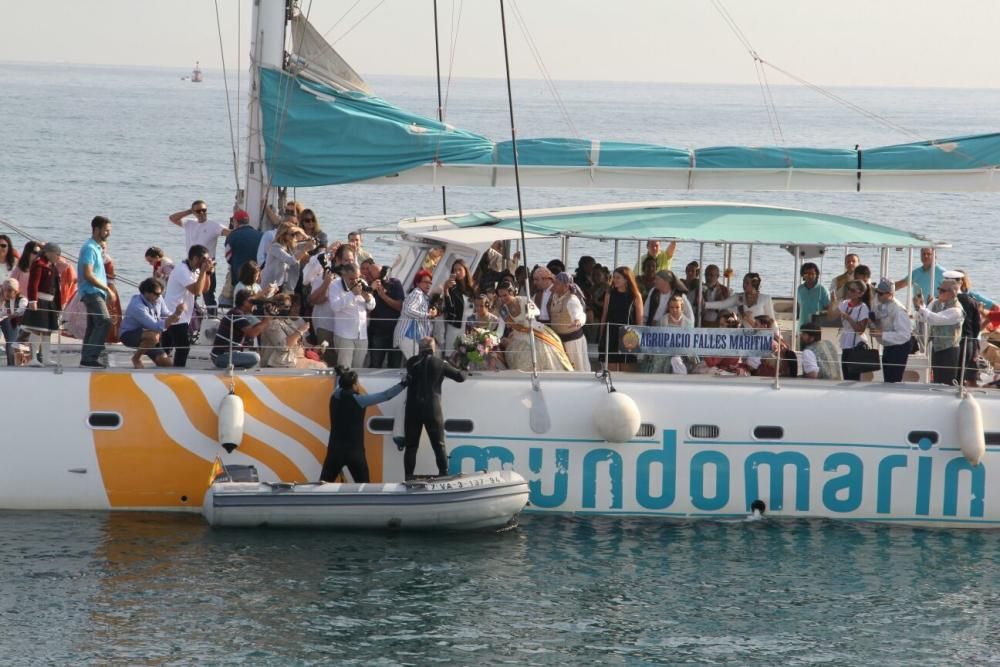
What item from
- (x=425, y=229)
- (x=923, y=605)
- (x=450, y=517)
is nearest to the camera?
(x=923, y=605)

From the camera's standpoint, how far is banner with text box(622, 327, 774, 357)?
14.2 m

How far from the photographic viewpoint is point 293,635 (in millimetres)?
11383

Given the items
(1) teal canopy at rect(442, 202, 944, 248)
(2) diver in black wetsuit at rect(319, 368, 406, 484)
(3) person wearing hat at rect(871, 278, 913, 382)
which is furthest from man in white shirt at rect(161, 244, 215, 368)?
(3) person wearing hat at rect(871, 278, 913, 382)

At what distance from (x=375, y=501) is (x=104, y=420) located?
2.79m

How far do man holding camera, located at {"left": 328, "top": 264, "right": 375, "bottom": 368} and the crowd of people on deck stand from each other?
1 centimetres

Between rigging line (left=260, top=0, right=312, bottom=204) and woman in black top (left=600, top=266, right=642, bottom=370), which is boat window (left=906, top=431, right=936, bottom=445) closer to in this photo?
woman in black top (left=600, top=266, right=642, bottom=370)

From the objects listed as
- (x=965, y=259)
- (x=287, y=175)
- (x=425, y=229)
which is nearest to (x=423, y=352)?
(x=425, y=229)

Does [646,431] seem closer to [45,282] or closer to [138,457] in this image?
[138,457]

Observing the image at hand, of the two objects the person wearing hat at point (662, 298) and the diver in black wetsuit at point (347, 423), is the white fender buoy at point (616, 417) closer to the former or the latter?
the person wearing hat at point (662, 298)

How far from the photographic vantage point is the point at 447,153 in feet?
51.9

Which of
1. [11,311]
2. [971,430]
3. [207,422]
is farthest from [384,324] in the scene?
[971,430]

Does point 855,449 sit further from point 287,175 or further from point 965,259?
point 965,259

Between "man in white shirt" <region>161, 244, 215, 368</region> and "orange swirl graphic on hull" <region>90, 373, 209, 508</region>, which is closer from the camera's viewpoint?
"orange swirl graphic on hull" <region>90, 373, 209, 508</region>

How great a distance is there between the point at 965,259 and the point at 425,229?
26192 millimetres
